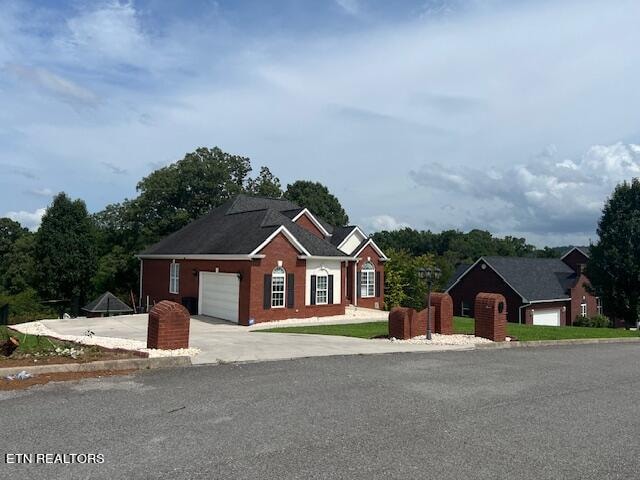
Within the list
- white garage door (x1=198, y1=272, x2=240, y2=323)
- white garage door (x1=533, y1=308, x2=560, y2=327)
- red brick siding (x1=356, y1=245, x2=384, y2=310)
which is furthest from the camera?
white garage door (x1=533, y1=308, x2=560, y2=327)

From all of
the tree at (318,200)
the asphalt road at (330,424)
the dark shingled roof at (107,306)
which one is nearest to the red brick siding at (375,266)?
the dark shingled roof at (107,306)

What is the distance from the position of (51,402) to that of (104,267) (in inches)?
1450

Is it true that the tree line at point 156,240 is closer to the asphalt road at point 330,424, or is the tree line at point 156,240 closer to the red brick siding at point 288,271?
the red brick siding at point 288,271

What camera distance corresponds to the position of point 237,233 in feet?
84.7

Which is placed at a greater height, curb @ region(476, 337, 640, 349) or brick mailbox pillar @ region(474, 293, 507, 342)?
brick mailbox pillar @ region(474, 293, 507, 342)

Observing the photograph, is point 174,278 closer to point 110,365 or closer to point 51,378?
point 110,365

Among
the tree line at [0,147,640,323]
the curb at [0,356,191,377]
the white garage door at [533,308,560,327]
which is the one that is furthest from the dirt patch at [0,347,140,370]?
the white garage door at [533,308,560,327]

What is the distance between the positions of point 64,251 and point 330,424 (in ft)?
125

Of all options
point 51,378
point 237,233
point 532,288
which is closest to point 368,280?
point 237,233

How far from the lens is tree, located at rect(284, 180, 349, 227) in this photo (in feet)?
190

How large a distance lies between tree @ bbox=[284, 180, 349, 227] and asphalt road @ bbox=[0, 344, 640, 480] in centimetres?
4777

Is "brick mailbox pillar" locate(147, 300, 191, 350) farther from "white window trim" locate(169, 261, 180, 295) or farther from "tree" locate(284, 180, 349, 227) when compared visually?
"tree" locate(284, 180, 349, 227)

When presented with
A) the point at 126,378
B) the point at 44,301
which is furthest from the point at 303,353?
the point at 44,301

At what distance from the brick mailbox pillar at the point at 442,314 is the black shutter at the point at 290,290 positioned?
768cm
